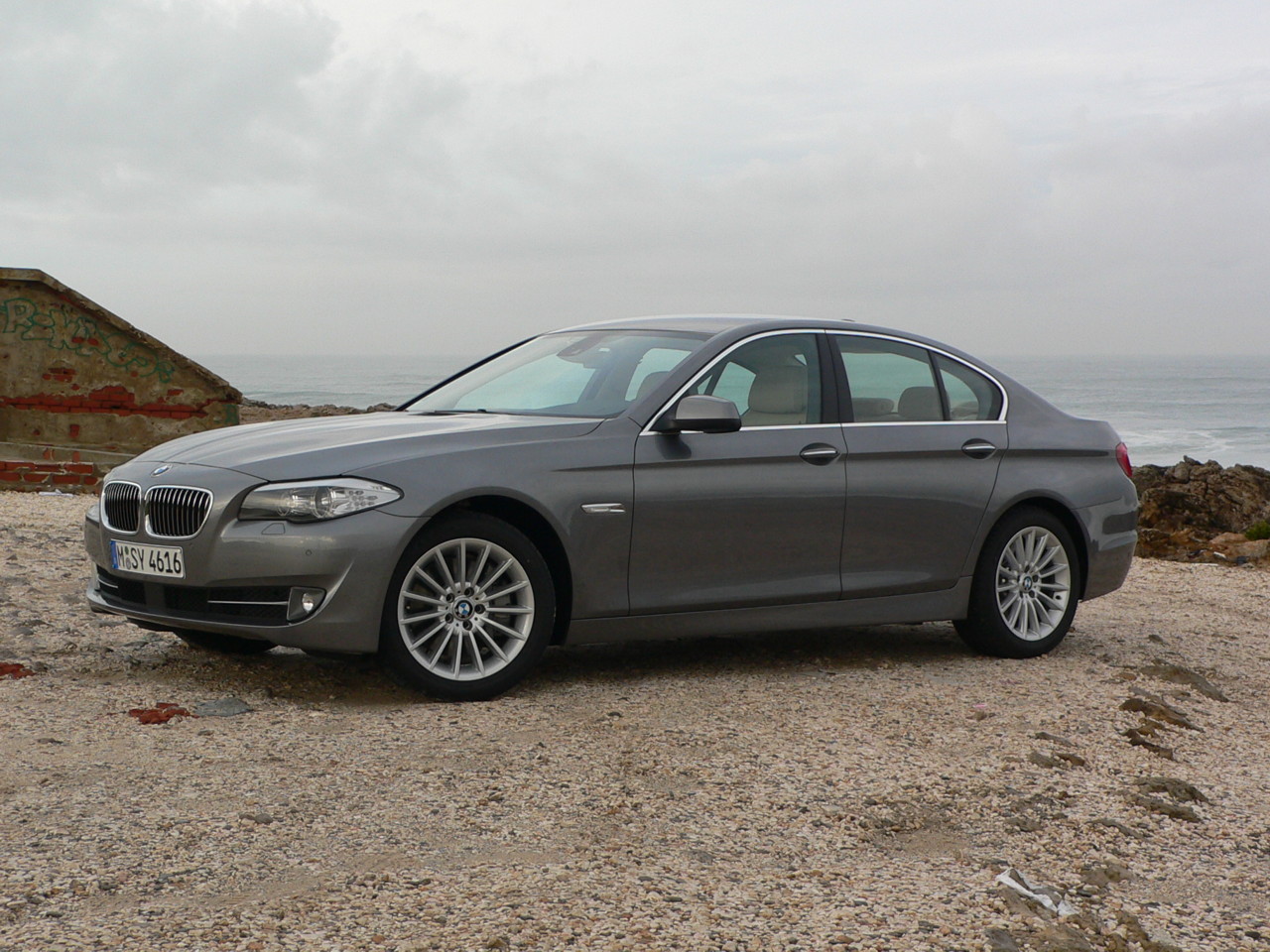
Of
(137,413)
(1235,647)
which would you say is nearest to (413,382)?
(137,413)

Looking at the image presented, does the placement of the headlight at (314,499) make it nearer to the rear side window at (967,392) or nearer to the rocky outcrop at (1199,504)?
the rear side window at (967,392)

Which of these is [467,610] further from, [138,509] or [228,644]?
[228,644]

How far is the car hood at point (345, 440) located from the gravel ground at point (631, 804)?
96 cm

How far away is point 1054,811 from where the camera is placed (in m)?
4.53

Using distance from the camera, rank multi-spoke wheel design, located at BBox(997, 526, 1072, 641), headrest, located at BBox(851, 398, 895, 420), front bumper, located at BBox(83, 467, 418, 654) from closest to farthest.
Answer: front bumper, located at BBox(83, 467, 418, 654) < headrest, located at BBox(851, 398, 895, 420) < multi-spoke wheel design, located at BBox(997, 526, 1072, 641)

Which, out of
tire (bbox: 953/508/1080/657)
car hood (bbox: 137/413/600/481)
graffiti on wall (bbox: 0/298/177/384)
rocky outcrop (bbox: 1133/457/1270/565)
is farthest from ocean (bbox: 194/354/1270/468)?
car hood (bbox: 137/413/600/481)

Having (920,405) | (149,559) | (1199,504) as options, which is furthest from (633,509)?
(1199,504)

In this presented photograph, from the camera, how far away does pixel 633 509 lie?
577 cm

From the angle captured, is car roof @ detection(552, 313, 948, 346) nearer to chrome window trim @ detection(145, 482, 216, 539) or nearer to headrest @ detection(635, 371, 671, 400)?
headrest @ detection(635, 371, 671, 400)

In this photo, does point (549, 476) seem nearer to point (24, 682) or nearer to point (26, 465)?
point (24, 682)

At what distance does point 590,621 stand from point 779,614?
966 mm

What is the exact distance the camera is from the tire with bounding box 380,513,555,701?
5.35 metres

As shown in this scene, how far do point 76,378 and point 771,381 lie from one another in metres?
12.4

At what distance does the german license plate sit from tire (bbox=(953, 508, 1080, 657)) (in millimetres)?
3816
